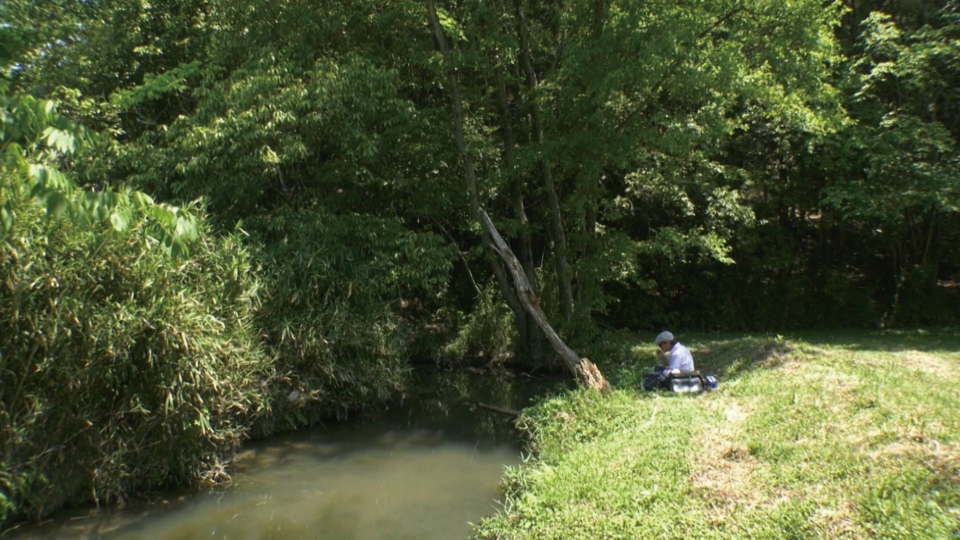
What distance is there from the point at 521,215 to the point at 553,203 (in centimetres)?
73

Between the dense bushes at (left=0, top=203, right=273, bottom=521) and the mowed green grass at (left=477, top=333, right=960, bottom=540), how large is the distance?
365cm

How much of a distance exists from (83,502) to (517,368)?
342 inches

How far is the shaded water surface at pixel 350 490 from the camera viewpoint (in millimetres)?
6941

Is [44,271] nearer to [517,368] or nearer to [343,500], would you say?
[343,500]

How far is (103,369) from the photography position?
23.1 ft

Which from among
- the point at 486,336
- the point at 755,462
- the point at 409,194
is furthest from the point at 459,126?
the point at 755,462

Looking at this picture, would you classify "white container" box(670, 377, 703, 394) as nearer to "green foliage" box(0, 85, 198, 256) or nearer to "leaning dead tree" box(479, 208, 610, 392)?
"leaning dead tree" box(479, 208, 610, 392)

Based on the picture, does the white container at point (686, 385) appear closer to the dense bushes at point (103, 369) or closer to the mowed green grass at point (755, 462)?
the mowed green grass at point (755, 462)

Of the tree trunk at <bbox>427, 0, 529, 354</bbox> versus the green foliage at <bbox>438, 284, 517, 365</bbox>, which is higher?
the tree trunk at <bbox>427, 0, 529, 354</bbox>

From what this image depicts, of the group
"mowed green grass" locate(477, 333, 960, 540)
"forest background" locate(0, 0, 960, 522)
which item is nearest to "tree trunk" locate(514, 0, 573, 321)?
"forest background" locate(0, 0, 960, 522)

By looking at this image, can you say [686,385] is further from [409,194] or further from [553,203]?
[409,194]

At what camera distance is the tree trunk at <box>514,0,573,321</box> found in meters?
13.1

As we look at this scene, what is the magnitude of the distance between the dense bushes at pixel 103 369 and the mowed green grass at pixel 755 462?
3.65 meters

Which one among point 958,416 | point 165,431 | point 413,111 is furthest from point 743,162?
point 165,431
